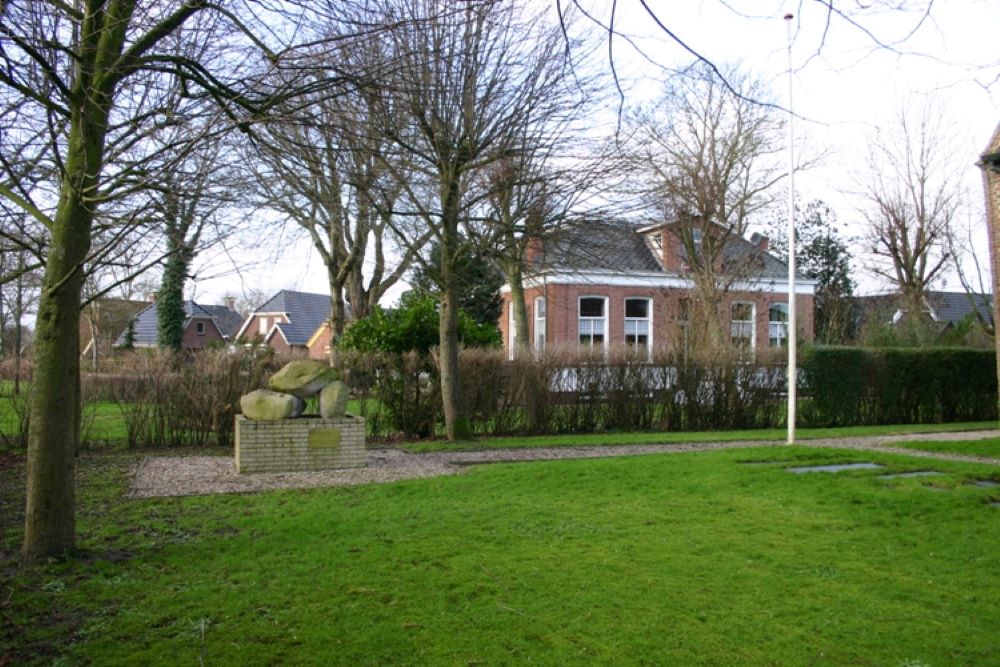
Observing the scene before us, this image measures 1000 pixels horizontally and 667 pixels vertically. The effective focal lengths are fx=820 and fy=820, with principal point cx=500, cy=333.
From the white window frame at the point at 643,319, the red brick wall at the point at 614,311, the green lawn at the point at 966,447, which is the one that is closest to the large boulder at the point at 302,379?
the green lawn at the point at 966,447

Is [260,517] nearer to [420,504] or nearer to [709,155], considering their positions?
[420,504]

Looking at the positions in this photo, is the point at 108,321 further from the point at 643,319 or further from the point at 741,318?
the point at 741,318

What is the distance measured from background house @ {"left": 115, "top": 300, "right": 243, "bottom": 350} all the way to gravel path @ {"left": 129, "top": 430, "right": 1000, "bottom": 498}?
34153 mm

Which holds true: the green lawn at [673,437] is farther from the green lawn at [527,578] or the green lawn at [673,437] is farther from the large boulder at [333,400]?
the green lawn at [527,578]

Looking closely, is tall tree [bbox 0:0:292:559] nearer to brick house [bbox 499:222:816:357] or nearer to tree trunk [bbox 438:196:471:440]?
tree trunk [bbox 438:196:471:440]

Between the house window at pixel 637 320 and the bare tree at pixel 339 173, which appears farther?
the house window at pixel 637 320

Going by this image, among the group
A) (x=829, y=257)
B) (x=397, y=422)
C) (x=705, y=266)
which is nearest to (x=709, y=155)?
(x=705, y=266)

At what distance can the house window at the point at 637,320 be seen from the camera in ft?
107

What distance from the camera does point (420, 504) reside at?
328 inches

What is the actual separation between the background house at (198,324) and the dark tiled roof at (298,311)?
14.4 feet

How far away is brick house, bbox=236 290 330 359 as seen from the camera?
2281 inches

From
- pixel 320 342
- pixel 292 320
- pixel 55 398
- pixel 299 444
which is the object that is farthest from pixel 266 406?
pixel 292 320

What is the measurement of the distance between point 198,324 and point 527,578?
63158 millimetres

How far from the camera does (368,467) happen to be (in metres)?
11.4
